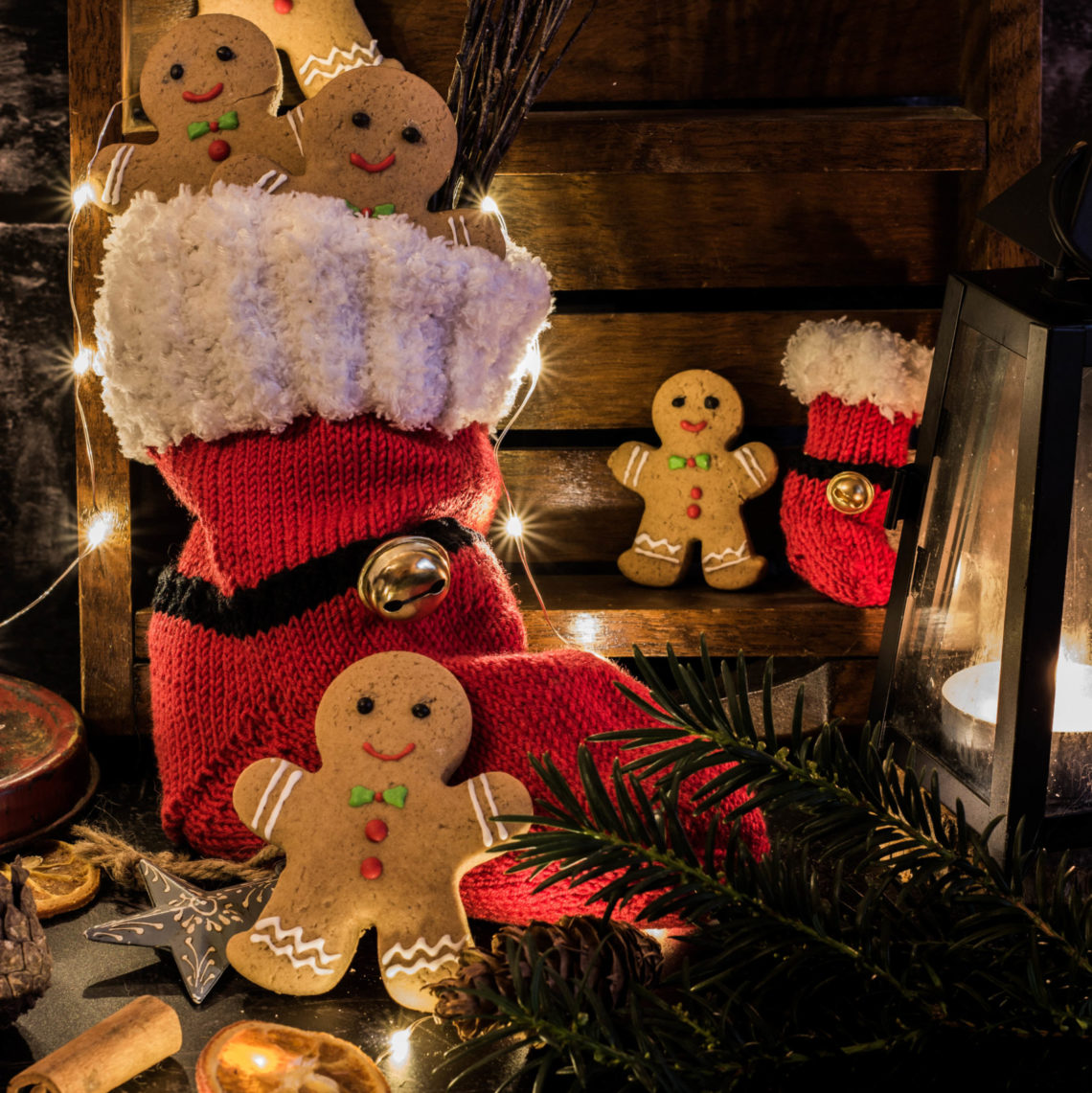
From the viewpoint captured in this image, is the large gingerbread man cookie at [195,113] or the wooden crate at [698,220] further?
the wooden crate at [698,220]

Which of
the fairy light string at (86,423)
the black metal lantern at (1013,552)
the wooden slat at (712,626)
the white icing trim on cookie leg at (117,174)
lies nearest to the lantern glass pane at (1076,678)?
the black metal lantern at (1013,552)

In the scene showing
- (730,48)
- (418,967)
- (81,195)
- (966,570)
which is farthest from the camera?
(730,48)

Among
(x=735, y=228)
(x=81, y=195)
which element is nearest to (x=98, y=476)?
(x=81, y=195)

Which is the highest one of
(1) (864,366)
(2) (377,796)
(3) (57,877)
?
(1) (864,366)

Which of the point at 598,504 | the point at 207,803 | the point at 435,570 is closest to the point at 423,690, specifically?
the point at 435,570

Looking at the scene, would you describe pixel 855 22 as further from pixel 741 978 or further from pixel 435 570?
pixel 741 978

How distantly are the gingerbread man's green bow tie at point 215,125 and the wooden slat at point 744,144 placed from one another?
217 mm

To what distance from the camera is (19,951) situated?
576 mm

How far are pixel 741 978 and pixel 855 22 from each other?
2.40 feet

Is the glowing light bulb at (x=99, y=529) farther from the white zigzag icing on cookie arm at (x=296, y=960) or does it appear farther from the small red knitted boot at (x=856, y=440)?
the small red knitted boot at (x=856, y=440)

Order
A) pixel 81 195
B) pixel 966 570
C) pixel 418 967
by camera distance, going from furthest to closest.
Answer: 1. pixel 81 195
2. pixel 966 570
3. pixel 418 967

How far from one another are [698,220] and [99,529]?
1.74ft

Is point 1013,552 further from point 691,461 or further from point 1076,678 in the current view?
point 691,461

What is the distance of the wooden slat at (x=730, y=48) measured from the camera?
0.93m
